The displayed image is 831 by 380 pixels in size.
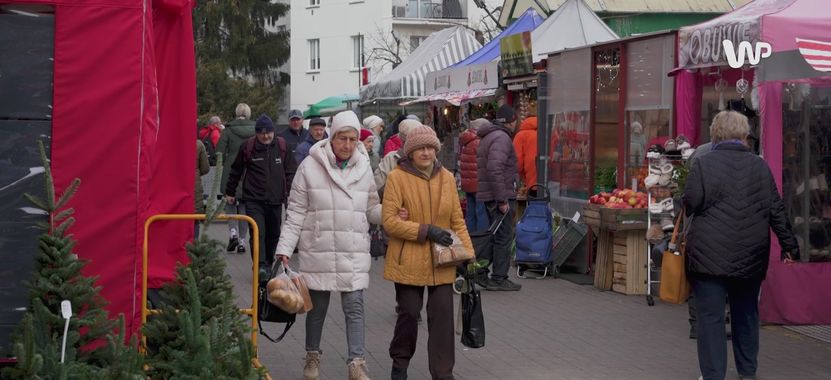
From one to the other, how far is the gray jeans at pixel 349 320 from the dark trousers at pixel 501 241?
5325mm

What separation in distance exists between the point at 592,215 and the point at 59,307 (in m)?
8.84

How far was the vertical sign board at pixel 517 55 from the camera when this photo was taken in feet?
58.6

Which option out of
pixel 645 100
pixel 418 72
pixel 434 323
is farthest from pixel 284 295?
pixel 418 72

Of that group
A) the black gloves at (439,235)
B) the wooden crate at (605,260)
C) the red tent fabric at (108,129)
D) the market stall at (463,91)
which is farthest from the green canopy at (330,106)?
the red tent fabric at (108,129)

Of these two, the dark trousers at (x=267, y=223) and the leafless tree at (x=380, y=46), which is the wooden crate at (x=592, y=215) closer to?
the dark trousers at (x=267, y=223)

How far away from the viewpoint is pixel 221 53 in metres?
63.8

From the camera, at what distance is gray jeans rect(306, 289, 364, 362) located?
28.7 feet

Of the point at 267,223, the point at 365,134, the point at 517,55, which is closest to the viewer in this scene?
the point at 267,223

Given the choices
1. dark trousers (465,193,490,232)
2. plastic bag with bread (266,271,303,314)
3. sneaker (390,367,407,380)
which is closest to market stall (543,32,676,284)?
dark trousers (465,193,490,232)

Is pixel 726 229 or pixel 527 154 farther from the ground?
pixel 527 154

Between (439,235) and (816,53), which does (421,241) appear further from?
(816,53)

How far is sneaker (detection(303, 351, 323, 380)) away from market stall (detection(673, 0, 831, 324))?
450cm

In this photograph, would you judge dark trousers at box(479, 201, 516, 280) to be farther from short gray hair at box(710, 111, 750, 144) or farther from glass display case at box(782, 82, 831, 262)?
short gray hair at box(710, 111, 750, 144)

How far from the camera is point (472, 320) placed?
889 cm
